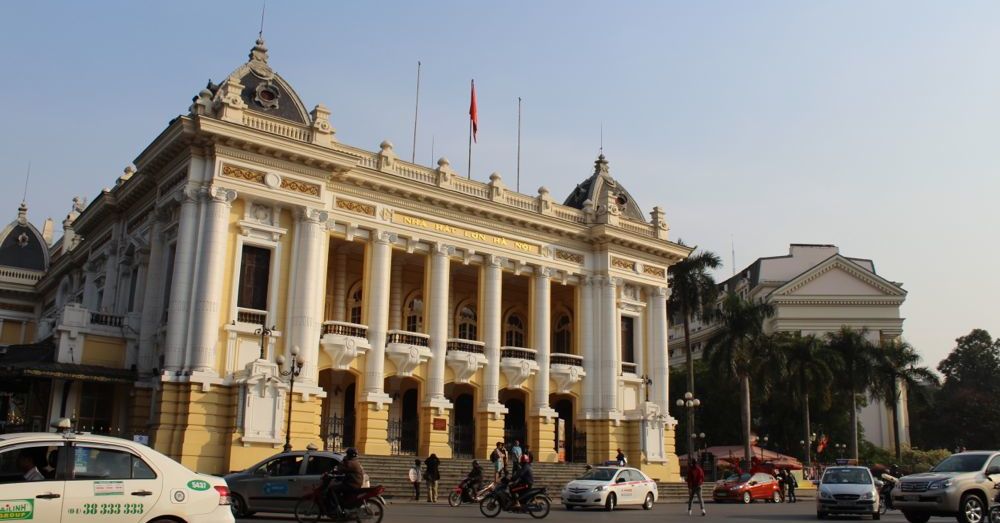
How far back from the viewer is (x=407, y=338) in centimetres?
3541

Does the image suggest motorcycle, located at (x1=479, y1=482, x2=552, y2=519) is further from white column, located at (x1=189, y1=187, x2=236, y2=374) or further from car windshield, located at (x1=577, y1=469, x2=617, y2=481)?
white column, located at (x1=189, y1=187, x2=236, y2=374)

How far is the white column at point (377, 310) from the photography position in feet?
108

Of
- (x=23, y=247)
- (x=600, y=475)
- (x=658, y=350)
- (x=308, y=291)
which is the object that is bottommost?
(x=600, y=475)

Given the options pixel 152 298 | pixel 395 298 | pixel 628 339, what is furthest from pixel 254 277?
pixel 628 339

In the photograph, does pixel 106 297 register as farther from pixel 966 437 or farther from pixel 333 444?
pixel 966 437

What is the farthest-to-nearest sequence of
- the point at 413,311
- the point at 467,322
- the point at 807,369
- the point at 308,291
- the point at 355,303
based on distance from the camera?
the point at 807,369 → the point at 467,322 → the point at 413,311 → the point at 355,303 → the point at 308,291

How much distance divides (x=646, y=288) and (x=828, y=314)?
4270cm

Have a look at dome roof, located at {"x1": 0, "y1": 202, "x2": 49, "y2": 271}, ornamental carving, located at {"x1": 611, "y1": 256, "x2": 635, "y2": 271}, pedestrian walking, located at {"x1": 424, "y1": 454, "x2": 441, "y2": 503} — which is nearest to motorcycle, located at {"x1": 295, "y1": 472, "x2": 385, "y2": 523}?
pedestrian walking, located at {"x1": 424, "y1": 454, "x2": 441, "y2": 503}

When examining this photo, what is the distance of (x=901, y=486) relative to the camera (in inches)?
754

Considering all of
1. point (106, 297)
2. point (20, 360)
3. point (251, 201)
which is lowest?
point (20, 360)

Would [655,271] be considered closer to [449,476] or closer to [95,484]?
[449,476]

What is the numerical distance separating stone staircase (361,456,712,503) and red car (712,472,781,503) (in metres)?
1.76

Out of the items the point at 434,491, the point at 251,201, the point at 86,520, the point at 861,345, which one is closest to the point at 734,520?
the point at 434,491

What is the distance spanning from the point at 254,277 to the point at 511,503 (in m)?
14.5
